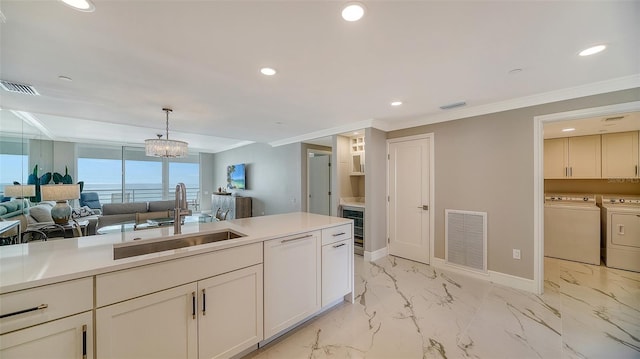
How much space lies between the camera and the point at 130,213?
514 centimetres

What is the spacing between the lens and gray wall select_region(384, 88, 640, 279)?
2740mm

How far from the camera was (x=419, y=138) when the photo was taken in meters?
3.71

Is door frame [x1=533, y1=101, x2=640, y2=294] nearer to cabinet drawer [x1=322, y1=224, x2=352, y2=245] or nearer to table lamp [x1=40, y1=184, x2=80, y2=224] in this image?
cabinet drawer [x1=322, y1=224, x2=352, y2=245]

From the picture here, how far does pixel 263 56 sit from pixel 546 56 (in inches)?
90.3

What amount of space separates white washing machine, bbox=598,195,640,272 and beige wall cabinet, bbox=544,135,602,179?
54 centimetres

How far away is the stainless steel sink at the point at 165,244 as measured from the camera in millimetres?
1560

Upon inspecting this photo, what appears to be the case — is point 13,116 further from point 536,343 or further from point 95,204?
point 536,343

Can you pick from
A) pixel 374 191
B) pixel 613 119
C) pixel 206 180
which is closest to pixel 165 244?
pixel 374 191

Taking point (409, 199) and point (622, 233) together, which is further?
point (409, 199)

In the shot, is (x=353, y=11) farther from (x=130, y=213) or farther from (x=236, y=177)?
(x=236, y=177)

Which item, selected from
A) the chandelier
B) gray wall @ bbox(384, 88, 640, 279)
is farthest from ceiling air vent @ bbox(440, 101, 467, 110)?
the chandelier

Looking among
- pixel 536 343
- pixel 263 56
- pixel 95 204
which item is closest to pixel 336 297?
pixel 536 343

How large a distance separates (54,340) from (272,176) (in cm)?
518

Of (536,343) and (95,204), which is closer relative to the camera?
(536,343)
